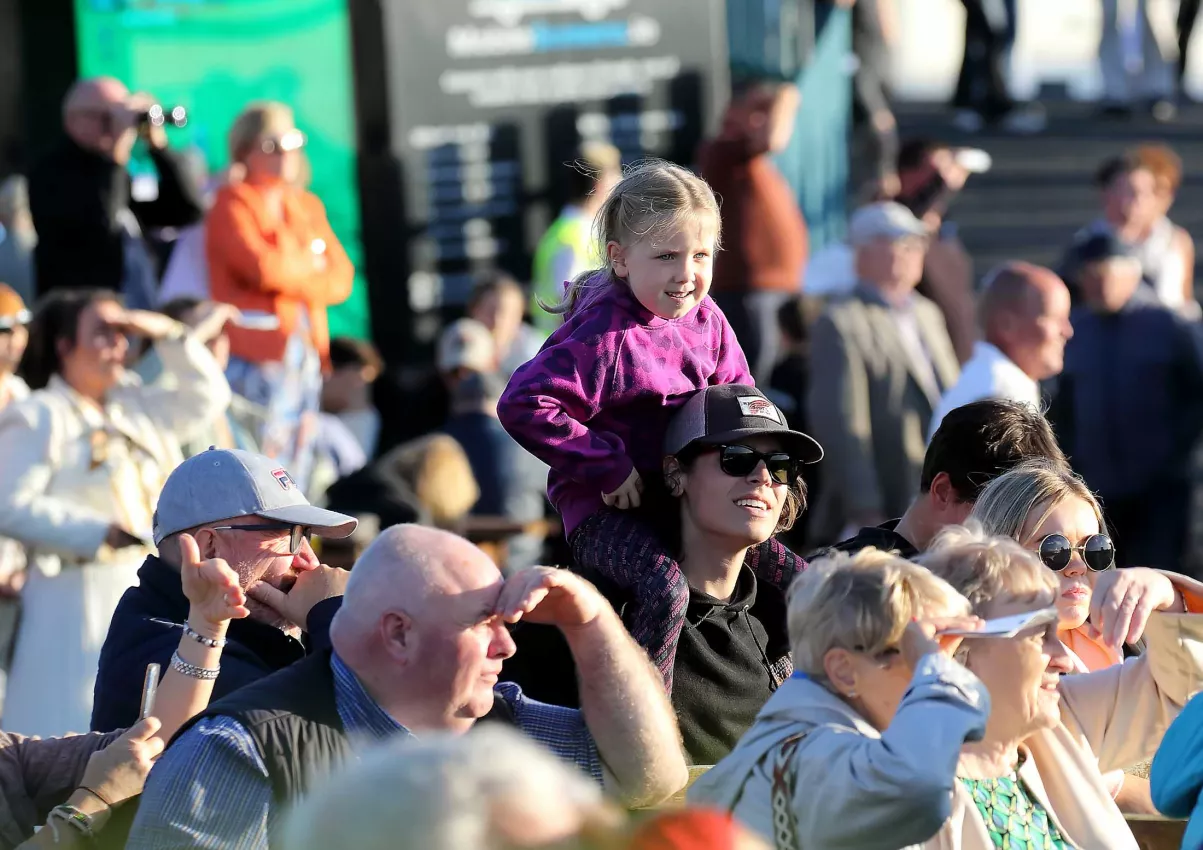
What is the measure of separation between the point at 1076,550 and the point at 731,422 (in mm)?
777

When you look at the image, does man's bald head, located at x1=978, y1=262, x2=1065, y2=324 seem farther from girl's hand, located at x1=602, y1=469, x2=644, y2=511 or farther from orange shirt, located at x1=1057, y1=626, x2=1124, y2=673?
girl's hand, located at x1=602, y1=469, x2=644, y2=511

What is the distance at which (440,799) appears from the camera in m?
2.27

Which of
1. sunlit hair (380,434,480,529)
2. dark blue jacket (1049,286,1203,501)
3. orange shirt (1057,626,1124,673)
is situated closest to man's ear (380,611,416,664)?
orange shirt (1057,626,1124,673)

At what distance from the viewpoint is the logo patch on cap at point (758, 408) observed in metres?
4.54

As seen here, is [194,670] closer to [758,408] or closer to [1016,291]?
[758,408]

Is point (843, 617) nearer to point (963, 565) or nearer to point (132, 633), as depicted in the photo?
point (963, 565)

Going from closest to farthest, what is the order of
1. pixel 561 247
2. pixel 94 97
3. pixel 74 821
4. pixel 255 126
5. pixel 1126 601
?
pixel 74 821
pixel 1126 601
pixel 94 97
pixel 255 126
pixel 561 247

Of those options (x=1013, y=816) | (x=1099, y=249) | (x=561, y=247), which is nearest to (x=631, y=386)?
(x=1013, y=816)

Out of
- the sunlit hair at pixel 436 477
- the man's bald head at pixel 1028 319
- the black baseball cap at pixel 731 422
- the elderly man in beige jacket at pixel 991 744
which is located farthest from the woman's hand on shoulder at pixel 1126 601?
the sunlit hair at pixel 436 477

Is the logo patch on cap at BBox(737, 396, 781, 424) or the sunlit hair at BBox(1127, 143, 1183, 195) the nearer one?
the logo patch on cap at BBox(737, 396, 781, 424)

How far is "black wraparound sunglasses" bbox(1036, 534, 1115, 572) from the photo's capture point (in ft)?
14.7

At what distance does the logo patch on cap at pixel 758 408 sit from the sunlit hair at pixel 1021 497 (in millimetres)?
473

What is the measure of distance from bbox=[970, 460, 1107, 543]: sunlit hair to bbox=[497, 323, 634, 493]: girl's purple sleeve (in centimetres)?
79

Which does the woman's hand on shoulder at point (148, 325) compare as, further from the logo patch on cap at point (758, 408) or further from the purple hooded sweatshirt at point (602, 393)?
the logo patch on cap at point (758, 408)
